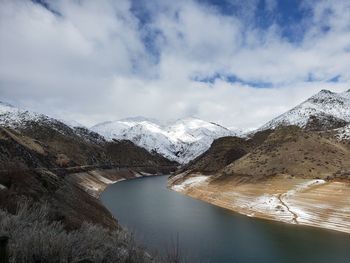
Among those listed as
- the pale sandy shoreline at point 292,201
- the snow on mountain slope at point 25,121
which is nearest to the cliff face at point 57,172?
→ the snow on mountain slope at point 25,121

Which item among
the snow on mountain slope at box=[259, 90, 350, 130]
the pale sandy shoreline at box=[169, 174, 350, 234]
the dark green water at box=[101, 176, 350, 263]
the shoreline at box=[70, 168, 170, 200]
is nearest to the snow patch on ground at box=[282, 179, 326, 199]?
the pale sandy shoreline at box=[169, 174, 350, 234]

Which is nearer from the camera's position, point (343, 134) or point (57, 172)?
point (57, 172)

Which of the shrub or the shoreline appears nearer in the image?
the shrub

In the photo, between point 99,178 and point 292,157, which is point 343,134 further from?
point 99,178

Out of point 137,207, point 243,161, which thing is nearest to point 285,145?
point 243,161

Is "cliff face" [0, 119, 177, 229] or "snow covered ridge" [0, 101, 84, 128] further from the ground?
"snow covered ridge" [0, 101, 84, 128]

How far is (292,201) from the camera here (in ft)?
174

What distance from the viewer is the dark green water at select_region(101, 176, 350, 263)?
31.7 m

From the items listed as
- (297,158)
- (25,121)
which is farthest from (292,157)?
(25,121)

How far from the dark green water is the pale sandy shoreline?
224cm

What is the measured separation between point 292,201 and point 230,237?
56.0ft

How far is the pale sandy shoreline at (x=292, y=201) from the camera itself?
147 feet

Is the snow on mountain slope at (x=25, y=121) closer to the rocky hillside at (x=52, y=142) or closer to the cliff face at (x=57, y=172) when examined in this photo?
the rocky hillside at (x=52, y=142)

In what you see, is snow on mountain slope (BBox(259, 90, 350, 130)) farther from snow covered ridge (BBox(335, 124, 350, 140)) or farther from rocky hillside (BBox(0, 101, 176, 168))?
snow covered ridge (BBox(335, 124, 350, 140))
